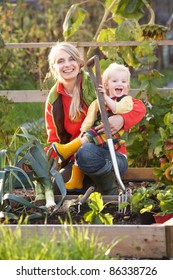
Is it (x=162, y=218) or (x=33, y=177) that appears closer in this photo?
(x=162, y=218)

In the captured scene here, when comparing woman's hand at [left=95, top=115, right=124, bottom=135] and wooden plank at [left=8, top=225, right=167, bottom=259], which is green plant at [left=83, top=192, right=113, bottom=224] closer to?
wooden plank at [left=8, top=225, right=167, bottom=259]

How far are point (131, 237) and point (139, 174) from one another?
1.74m

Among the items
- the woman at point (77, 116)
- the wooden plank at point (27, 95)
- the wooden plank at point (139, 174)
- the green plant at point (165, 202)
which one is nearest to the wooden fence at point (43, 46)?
the wooden plank at point (27, 95)

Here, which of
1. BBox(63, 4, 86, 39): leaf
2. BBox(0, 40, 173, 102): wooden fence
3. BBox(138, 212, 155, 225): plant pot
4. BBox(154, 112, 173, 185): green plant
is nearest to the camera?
BBox(138, 212, 155, 225): plant pot

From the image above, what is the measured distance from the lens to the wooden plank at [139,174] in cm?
577

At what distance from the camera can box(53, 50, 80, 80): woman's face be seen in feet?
17.0

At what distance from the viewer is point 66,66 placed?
5.18 metres

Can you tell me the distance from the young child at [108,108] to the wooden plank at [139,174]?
633mm

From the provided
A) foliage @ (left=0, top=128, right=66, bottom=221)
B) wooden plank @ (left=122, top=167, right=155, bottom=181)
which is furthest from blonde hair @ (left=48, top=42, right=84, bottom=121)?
wooden plank @ (left=122, top=167, right=155, bottom=181)

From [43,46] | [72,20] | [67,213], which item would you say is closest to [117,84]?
[67,213]

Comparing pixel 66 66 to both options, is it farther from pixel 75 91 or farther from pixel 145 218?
pixel 145 218
